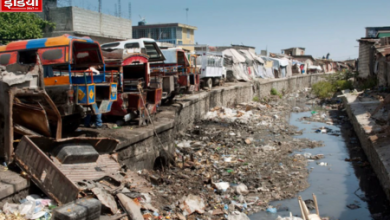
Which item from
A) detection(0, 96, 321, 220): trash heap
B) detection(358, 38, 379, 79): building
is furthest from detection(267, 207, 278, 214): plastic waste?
detection(358, 38, 379, 79): building

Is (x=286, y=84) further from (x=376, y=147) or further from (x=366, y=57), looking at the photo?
(x=376, y=147)

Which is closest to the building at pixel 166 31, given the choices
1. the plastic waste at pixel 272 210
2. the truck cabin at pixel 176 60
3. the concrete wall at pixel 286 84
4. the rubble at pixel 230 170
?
the concrete wall at pixel 286 84

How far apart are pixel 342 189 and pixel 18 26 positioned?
1457 cm

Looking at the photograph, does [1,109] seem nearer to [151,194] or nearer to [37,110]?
[37,110]

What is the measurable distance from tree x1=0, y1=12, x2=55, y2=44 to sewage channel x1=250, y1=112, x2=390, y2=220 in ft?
42.8

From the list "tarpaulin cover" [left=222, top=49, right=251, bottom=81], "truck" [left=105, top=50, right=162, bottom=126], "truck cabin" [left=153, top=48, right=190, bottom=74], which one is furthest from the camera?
"tarpaulin cover" [left=222, top=49, right=251, bottom=81]

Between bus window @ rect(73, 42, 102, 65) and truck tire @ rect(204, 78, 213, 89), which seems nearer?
bus window @ rect(73, 42, 102, 65)

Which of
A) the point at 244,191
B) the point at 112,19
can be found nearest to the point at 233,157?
the point at 244,191

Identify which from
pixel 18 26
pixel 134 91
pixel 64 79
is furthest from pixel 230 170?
pixel 18 26

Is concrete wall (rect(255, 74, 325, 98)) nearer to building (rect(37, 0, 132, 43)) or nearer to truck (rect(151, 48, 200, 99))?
building (rect(37, 0, 132, 43))

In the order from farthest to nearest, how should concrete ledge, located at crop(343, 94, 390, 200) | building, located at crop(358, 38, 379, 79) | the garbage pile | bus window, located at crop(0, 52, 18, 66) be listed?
1. building, located at crop(358, 38, 379, 79)
2. concrete ledge, located at crop(343, 94, 390, 200)
3. bus window, located at crop(0, 52, 18, 66)
4. the garbage pile

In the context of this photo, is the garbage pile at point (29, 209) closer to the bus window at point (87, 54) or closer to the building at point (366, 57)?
the bus window at point (87, 54)

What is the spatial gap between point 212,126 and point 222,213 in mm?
7770

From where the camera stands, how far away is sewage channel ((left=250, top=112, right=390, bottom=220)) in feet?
20.8
